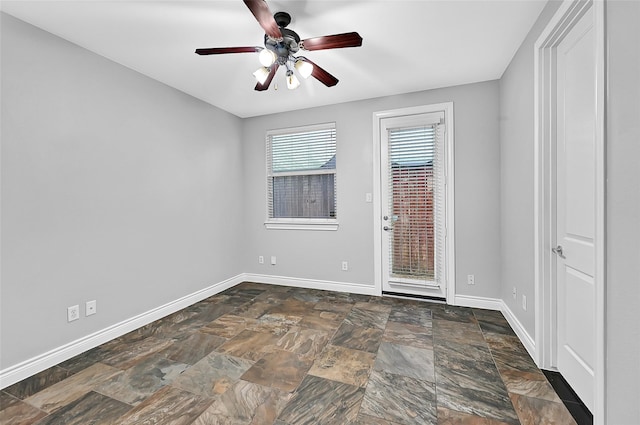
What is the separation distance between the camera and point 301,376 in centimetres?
196

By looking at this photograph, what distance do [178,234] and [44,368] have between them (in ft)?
5.03

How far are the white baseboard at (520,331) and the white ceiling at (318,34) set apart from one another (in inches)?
94.3

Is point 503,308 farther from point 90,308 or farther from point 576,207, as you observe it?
point 90,308

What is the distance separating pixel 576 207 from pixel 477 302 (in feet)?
5.82

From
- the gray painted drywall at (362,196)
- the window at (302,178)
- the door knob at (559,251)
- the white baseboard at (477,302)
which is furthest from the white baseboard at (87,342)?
the door knob at (559,251)

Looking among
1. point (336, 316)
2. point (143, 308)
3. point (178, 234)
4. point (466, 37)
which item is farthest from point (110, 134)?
point (466, 37)

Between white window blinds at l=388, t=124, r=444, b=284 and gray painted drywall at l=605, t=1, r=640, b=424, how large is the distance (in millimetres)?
2237

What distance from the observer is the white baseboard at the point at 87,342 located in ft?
6.33

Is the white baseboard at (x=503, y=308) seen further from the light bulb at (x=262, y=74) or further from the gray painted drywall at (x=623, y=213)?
the light bulb at (x=262, y=74)

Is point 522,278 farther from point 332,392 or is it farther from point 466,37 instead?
point 466,37

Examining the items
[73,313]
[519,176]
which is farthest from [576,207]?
[73,313]

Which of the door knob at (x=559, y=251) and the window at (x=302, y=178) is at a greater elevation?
the window at (x=302, y=178)

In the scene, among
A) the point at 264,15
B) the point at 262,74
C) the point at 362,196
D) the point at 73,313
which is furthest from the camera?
the point at 362,196

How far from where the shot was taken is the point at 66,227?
222cm
